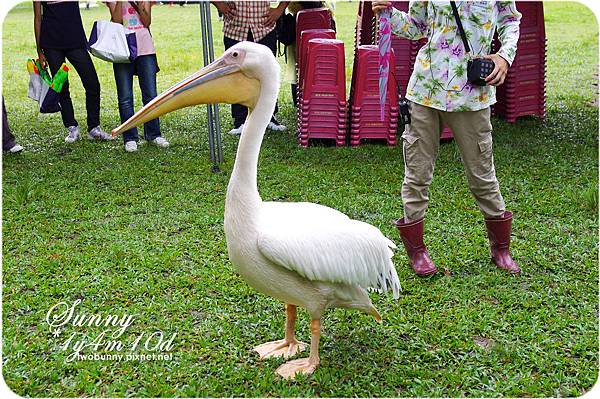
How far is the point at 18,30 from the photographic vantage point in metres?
14.4

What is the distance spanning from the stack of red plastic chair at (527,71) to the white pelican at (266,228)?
4885 mm

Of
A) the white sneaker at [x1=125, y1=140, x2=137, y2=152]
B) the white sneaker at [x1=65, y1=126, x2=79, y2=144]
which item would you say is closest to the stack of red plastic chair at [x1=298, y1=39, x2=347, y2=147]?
the white sneaker at [x1=125, y1=140, x2=137, y2=152]

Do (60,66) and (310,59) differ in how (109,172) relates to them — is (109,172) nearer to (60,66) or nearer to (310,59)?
(60,66)

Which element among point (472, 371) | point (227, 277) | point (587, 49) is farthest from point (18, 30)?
point (472, 371)

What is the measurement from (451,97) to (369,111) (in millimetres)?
2912

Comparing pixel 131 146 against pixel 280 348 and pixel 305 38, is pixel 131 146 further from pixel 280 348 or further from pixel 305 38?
pixel 280 348

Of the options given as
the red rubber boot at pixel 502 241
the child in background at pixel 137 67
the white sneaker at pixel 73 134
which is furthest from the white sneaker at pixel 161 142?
the red rubber boot at pixel 502 241

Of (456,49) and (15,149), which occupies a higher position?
(456,49)

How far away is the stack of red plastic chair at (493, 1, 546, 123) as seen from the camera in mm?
6863

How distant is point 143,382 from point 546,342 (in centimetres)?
189

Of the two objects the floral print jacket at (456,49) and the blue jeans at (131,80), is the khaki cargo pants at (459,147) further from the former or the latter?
the blue jeans at (131,80)

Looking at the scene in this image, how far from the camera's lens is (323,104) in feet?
20.6

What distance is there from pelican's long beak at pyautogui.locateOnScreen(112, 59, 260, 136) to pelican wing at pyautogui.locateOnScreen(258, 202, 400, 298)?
507 millimetres

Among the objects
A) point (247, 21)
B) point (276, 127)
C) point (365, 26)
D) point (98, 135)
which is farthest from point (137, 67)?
point (365, 26)
